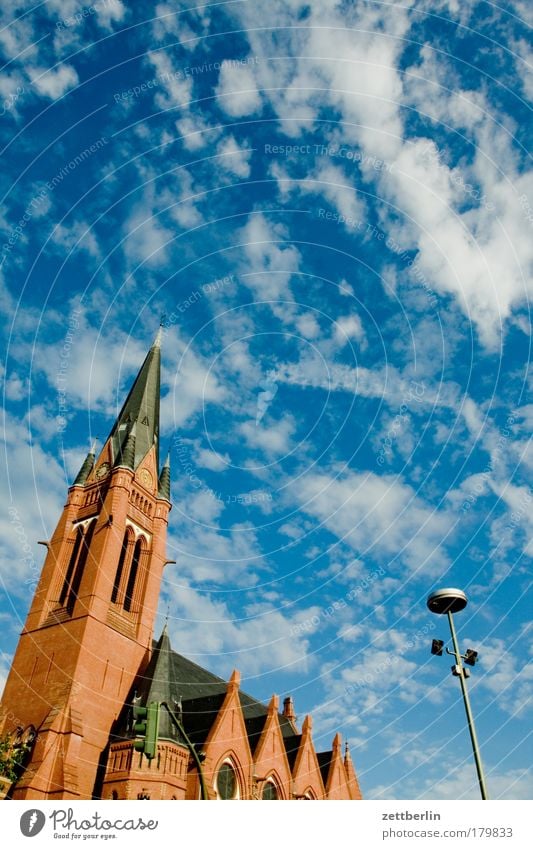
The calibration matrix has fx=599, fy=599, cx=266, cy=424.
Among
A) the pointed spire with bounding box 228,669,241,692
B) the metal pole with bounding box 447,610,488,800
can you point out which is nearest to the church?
the pointed spire with bounding box 228,669,241,692

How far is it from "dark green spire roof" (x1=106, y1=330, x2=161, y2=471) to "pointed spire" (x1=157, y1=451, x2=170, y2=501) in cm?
152

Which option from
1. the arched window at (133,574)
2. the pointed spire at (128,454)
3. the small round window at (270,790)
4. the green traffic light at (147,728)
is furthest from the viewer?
the pointed spire at (128,454)

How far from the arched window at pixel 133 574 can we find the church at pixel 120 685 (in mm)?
84

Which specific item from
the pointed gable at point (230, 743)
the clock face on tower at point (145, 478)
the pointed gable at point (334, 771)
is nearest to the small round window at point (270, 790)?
the pointed gable at point (230, 743)

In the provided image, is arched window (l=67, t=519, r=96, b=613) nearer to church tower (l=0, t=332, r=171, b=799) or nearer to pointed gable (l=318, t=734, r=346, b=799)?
church tower (l=0, t=332, r=171, b=799)

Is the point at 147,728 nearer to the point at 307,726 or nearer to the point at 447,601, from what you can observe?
the point at 447,601

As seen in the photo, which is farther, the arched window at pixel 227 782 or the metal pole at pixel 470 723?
→ the arched window at pixel 227 782

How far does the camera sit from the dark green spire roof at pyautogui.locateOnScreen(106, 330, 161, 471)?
150 feet

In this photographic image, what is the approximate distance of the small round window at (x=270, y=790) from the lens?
38.3m

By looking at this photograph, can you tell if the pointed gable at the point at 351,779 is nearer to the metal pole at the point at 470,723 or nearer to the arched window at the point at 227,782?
the arched window at the point at 227,782

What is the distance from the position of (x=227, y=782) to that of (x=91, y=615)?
12.6m
